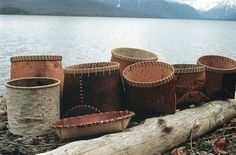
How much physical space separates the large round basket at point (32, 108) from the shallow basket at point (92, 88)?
473 millimetres

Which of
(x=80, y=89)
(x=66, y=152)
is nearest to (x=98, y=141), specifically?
(x=66, y=152)

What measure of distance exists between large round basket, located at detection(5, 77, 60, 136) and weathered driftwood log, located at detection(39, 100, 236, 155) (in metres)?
1.44

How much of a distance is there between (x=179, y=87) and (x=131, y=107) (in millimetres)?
1228

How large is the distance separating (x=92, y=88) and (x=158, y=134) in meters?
1.71

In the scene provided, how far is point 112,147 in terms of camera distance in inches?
233

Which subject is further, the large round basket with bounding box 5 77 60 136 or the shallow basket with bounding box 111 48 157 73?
the shallow basket with bounding box 111 48 157 73

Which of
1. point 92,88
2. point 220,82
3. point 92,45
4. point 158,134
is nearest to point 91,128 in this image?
point 158,134

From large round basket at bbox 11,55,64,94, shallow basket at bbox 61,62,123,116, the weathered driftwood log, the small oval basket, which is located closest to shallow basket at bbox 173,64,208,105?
the weathered driftwood log

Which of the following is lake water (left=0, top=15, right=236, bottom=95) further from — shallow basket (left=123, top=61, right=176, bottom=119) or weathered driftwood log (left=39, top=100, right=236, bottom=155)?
weathered driftwood log (left=39, top=100, right=236, bottom=155)

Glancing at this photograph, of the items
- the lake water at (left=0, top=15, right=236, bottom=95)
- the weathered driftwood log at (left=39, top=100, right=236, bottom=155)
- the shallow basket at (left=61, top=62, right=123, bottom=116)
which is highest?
the shallow basket at (left=61, top=62, right=123, bottom=116)

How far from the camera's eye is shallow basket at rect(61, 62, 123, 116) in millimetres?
7648

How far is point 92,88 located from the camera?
765 cm

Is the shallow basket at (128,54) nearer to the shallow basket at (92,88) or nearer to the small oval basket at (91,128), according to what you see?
the shallow basket at (92,88)

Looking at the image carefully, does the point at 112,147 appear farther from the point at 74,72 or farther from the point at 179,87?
the point at 179,87
